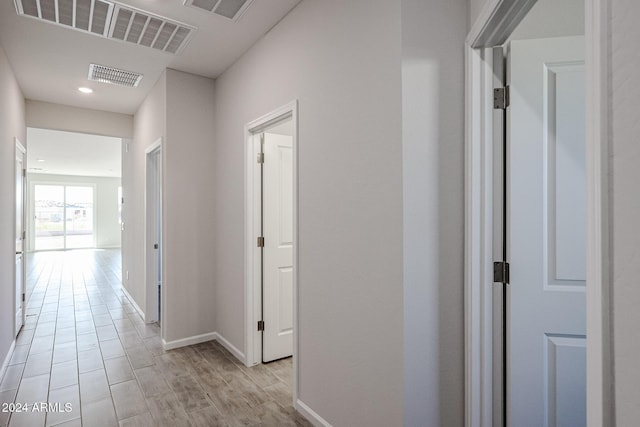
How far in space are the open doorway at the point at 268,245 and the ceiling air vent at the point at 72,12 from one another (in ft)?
4.10

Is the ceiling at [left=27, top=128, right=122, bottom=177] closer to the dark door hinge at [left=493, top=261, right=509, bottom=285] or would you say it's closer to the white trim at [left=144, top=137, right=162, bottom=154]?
the white trim at [left=144, top=137, right=162, bottom=154]

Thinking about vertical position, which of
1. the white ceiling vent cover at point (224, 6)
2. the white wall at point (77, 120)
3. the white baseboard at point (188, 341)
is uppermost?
the white ceiling vent cover at point (224, 6)

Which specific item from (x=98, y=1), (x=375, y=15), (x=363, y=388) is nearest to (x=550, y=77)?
Result: (x=375, y=15)

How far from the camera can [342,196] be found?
1.92 m

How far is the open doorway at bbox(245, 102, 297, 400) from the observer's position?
297cm

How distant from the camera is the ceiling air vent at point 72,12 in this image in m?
2.25

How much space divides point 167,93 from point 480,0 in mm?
2906

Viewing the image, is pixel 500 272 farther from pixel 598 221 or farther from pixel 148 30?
pixel 148 30

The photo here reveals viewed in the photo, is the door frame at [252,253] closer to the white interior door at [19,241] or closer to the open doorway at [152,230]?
the open doorway at [152,230]

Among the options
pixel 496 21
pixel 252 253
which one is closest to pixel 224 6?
pixel 496 21

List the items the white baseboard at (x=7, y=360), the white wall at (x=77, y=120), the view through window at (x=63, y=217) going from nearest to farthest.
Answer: the white baseboard at (x=7, y=360), the white wall at (x=77, y=120), the view through window at (x=63, y=217)

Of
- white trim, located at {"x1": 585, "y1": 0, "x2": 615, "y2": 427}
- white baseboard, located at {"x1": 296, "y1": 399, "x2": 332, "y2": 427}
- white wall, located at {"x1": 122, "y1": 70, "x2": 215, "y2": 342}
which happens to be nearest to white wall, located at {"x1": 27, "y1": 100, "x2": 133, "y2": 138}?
white wall, located at {"x1": 122, "y1": 70, "x2": 215, "y2": 342}

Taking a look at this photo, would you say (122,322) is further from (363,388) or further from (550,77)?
(550,77)

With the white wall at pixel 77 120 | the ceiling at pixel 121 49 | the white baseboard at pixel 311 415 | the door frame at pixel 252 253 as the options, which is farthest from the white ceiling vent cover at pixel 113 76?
the white baseboard at pixel 311 415
